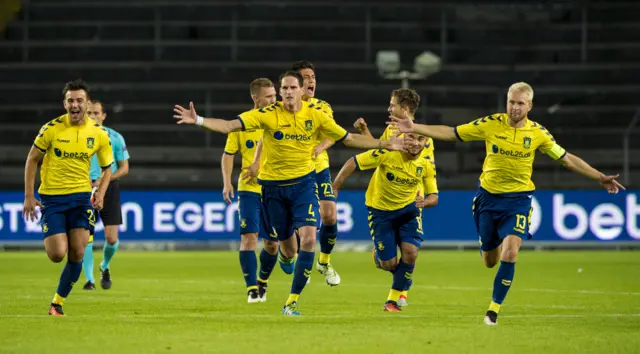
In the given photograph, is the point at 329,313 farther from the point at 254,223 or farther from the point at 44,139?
the point at 44,139

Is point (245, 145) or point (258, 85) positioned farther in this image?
point (245, 145)

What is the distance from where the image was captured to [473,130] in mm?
11664

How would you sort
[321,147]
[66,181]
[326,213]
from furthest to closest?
[326,213], [321,147], [66,181]

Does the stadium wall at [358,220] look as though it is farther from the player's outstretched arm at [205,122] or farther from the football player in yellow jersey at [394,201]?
the player's outstretched arm at [205,122]

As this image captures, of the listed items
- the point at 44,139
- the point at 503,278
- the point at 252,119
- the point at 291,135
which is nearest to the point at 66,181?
the point at 44,139

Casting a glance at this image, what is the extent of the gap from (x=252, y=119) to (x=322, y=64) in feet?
70.5

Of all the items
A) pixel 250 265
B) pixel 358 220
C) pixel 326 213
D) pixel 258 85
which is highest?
pixel 258 85

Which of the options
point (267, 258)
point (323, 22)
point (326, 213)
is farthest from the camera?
point (323, 22)

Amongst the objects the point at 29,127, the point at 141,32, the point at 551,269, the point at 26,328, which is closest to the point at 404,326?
the point at 26,328

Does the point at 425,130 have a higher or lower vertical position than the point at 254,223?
higher

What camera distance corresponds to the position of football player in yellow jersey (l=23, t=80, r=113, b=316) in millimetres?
11797

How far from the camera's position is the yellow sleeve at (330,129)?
1213 cm

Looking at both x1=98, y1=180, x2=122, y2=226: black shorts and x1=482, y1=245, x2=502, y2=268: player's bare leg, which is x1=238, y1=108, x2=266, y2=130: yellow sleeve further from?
x1=98, y1=180, x2=122, y2=226: black shorts

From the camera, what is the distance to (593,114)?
3256 centimetres
